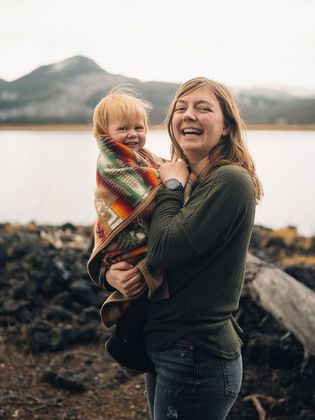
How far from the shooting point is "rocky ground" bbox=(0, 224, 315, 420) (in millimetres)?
4445

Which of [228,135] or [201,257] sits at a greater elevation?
[228,135]

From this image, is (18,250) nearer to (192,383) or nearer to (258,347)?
(258,347)

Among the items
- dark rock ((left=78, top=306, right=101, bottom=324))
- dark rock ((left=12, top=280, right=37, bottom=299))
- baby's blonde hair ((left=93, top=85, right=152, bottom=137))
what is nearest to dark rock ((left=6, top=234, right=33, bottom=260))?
dark rock ((left=12, top=280, right=37, bottom=299))

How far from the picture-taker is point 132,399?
15.5ft

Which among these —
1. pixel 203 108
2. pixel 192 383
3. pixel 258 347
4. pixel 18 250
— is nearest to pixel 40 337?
pixel 258 347

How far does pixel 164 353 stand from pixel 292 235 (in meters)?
9.28

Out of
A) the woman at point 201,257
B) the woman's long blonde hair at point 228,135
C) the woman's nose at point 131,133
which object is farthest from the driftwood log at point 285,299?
the woman's nose at point 131,133

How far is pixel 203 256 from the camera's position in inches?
77.5

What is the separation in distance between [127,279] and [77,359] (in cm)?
355

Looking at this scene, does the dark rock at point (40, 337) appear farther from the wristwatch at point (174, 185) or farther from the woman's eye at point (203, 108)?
the woman's eye at point (203, 108)

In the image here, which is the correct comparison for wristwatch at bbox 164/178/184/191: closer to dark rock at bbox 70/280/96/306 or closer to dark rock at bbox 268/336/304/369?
dark rock at bbox 268/336/304/369

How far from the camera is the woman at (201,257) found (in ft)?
6.20

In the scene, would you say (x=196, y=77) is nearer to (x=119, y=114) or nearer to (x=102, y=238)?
(x=119, y=114)

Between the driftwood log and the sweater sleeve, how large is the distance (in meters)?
2.82
